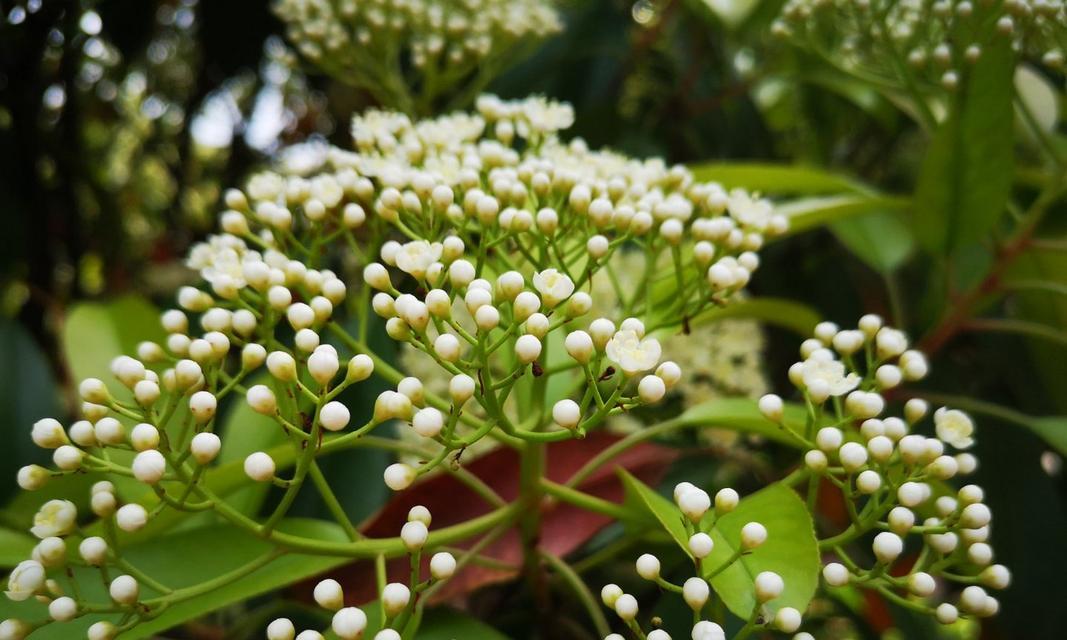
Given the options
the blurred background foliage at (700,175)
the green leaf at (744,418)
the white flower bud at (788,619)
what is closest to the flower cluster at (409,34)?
the blurred background foliage at (700,175)

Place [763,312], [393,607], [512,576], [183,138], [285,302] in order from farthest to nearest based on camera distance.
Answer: [183,138] < [763,312] < [512,576] < [285,302] < [393,607]

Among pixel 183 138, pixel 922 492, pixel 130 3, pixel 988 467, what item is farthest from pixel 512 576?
pixel 183 138

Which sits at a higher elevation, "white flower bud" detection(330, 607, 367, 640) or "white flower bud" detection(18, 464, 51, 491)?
"white flower bud" detection(18, 464, 51, 491)

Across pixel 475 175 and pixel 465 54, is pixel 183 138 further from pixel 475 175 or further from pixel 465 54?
pixel 475 175

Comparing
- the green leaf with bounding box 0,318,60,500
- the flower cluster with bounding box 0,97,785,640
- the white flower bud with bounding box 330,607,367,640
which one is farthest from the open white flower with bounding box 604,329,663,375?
the green leaf with bounding box 0,318,60,500

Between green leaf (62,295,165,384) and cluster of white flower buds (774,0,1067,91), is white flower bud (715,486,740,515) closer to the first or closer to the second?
cluster of white flower buds (774,0,1067,91)

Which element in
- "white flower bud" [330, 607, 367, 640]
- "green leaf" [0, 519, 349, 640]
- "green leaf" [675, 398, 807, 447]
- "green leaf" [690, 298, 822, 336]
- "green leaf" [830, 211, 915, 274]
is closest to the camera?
"white flower bud" [330, 607, 367, 640]

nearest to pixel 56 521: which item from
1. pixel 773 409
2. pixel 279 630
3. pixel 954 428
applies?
pixel 279 630
